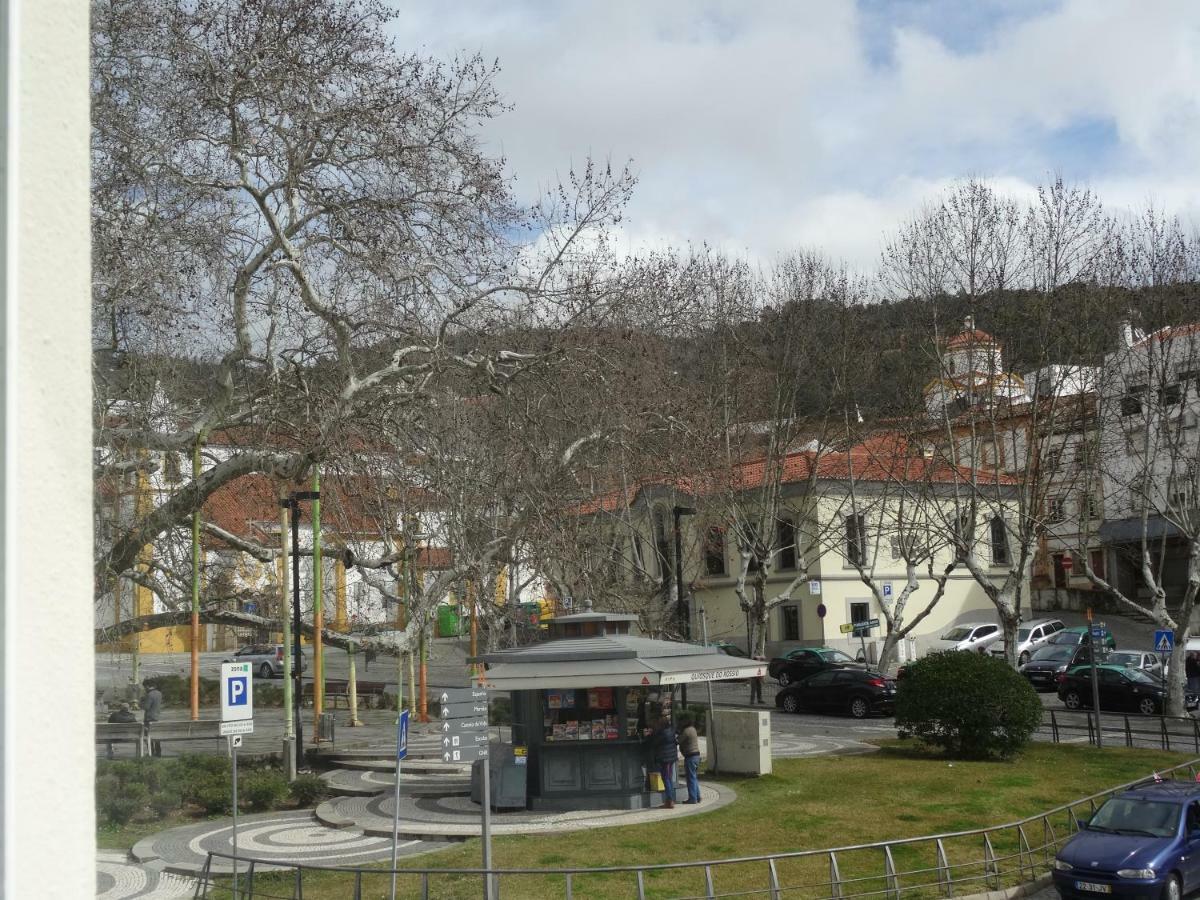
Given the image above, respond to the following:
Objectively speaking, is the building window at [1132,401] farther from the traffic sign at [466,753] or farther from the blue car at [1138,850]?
the traffic sign at [466,753]

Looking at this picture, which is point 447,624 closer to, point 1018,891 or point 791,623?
point 791,623

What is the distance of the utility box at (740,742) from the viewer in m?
23.9

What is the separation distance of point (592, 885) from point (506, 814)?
6.04 metres

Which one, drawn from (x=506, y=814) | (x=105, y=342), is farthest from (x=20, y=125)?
(x=506, y=814)

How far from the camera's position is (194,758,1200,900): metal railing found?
13.9 m

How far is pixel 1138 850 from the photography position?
1552 cm

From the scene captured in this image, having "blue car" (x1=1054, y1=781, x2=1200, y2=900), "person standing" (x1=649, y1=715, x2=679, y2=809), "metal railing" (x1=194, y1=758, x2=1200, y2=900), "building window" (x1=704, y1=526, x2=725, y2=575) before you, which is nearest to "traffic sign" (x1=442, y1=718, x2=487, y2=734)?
"metal railing" (x1=194, y1=758, x2=1200, y2=900)

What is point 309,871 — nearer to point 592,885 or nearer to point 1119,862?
point 592,885

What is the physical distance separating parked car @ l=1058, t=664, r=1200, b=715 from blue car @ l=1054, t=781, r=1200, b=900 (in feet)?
65.1

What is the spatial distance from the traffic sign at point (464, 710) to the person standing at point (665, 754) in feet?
23.7

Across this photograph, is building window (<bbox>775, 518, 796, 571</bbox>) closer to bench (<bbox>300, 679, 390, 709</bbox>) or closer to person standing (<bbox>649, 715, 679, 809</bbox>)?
bench (<bbox>300, 679, 390, 709</bbox>)

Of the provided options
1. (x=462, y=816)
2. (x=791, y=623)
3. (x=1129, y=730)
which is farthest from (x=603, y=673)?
(x=791, y=623)

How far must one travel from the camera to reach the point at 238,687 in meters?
15.9

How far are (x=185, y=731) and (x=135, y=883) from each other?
54.4 ft
